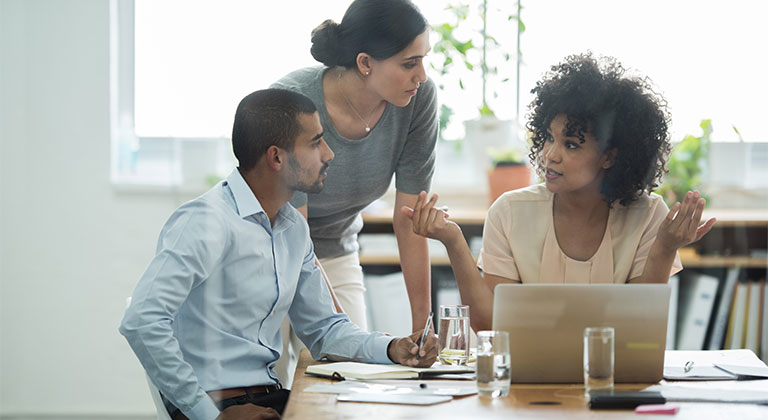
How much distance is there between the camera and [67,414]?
1.89 meters

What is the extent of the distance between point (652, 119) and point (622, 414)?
77 cm

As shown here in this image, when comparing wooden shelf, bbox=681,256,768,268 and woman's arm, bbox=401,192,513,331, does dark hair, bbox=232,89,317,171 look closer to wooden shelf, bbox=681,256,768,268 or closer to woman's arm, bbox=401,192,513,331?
woman's arm, bbox=401,192,513,331

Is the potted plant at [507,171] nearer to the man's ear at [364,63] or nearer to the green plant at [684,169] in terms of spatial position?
Answer: the green plant at [684,169]

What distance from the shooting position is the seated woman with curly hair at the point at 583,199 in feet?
5.11

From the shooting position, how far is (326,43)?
5.44 ft

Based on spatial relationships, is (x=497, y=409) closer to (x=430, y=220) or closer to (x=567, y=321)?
(x=567, y=321)

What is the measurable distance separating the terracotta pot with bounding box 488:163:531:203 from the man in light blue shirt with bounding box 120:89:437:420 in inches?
45.0

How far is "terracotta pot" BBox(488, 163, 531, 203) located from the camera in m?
2.55

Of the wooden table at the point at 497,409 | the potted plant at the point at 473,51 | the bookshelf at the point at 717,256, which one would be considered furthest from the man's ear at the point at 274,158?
the bookshelf at the point at 717,256

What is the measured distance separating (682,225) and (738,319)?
4.51 ft

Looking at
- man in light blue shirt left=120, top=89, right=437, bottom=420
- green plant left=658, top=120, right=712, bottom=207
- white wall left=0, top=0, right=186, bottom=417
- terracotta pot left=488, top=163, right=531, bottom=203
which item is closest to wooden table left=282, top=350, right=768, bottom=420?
man in light blue shirt left=120, top=89, right=437, bottom=420

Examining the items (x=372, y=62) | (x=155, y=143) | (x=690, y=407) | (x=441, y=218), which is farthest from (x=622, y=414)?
(x=155, y=143)

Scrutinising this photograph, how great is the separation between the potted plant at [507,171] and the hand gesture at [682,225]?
3.46ft

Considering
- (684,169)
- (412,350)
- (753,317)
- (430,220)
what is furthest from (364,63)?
(753,317)
